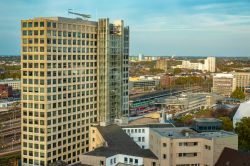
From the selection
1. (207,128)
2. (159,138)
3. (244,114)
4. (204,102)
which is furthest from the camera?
(204,102)

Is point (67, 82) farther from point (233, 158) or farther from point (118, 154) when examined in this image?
point (233, 158)

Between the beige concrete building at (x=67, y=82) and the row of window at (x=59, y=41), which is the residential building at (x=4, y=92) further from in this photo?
the row of window at (x=59, y=41)

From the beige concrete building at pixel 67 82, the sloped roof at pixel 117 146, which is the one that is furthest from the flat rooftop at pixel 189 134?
the beige concrete building at pixel 67 82

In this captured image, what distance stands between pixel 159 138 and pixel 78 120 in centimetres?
2747

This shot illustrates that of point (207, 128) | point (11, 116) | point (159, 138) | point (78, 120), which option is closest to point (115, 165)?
point (159, 138)

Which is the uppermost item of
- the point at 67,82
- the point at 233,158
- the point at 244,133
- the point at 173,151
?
the point at 67,82

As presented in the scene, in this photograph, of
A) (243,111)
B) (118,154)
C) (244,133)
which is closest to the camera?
(118,154)

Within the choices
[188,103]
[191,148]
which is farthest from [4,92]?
[191,148]

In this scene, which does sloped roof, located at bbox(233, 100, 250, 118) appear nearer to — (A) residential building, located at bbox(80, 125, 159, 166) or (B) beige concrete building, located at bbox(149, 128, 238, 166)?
(A) residential building, located at bbox(80, 125, 159, 166)

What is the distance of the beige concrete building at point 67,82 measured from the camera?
2702 inches

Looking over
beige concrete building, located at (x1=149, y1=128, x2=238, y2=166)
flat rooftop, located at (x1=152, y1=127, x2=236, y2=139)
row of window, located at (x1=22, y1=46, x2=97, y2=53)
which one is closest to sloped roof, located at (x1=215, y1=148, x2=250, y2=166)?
beige concrete building, located at (x1=149, y1=128, x2=238, y2=166)

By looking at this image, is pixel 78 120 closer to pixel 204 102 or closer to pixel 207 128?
pixel 207 128

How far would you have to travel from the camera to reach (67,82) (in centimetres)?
7381

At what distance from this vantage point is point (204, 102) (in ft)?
575
